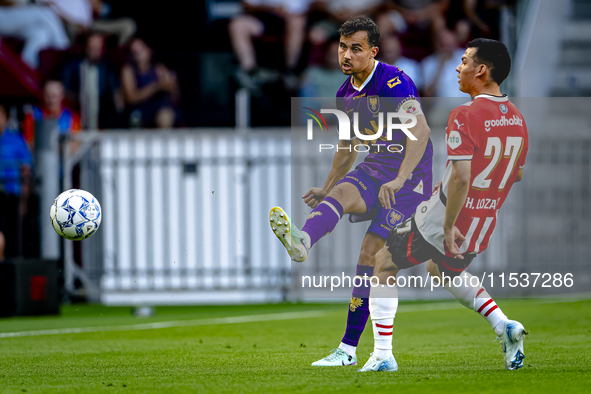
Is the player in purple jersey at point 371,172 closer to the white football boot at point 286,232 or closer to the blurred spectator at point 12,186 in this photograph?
the white football boot at point 286,232

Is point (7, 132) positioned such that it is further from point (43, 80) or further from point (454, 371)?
point (454, 371)

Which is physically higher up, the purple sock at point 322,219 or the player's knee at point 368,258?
the purple sock at point 322,219

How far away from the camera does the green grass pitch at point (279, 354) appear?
4.55m

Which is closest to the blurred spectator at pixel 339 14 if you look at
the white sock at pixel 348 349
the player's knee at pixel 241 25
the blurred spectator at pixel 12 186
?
the player's knee at pixel 241 25

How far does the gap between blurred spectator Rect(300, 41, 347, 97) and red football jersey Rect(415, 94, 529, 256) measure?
673cm

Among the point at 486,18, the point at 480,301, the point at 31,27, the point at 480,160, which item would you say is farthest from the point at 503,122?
the point at 31,27

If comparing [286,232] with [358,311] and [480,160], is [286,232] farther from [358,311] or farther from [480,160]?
[480,160]

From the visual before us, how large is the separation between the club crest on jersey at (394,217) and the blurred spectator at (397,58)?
6.84 meters

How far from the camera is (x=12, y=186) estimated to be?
37.6 feet

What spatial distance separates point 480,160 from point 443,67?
7389 millimetres

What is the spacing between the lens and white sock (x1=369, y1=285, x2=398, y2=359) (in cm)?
507

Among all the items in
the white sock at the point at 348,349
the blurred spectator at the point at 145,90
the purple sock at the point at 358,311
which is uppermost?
the blurred spectator at the point at 145,90

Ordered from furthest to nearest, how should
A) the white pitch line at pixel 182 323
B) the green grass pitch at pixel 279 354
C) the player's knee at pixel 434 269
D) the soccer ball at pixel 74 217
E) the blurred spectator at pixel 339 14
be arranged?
the blurred spectator at pixel 339 14 < the white pitch line at pixel 182 323 < the soccer ball at pixel 74 217 < the player's knee at pixel 434 269 < the green grass pitch at pixel 279 354

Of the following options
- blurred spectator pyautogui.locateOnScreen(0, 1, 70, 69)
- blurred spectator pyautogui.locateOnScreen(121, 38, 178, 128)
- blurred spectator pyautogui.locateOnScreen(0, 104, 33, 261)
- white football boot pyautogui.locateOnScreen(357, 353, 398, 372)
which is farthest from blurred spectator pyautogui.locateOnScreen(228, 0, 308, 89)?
white football boot pyautogui.locateOnScreen(357, 353, 398, 372)
